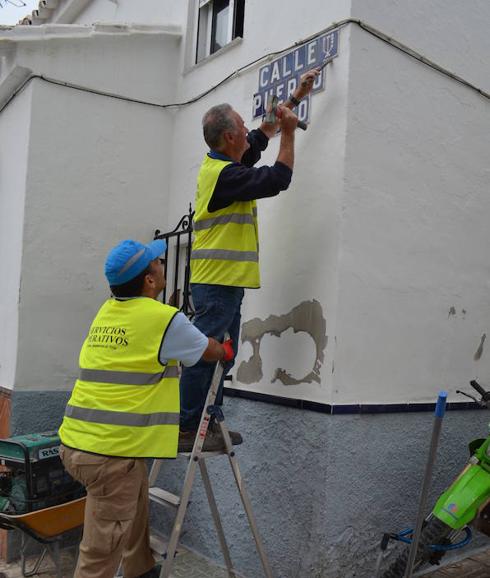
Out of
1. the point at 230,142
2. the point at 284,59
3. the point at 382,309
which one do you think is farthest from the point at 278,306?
the point at 284,59

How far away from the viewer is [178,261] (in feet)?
16.4

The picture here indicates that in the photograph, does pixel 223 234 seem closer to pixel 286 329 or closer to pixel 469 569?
pixel 286 329

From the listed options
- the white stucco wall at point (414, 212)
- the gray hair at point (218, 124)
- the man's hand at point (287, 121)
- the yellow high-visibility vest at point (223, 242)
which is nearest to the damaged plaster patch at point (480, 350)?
the white stucco wall at point (414, 212)

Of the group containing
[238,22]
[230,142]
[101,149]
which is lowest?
[230,142]

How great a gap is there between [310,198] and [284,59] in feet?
3.45

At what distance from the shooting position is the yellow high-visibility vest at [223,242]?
127 inches

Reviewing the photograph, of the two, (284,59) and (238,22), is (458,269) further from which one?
(238,22)

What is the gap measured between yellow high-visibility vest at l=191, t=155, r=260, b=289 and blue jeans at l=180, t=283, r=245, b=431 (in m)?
0.07

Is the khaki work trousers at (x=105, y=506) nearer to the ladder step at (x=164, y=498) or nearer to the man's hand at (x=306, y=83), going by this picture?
the ladder step at (x=164, y=498)

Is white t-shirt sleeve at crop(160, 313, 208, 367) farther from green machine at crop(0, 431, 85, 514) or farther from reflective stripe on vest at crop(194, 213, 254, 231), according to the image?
green machine at crop(0, 431, 85, 514)

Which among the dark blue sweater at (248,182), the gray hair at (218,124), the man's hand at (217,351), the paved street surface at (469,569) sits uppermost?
the gray hair at (218,124)

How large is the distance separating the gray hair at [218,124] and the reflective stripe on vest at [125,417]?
61.1 inches

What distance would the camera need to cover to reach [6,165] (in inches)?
201

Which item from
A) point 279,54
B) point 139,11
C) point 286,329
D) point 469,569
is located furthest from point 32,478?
point 139,11
